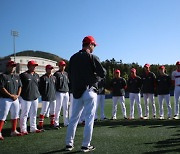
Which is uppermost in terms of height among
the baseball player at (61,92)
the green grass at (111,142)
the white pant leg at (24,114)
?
the baseball player at (61,92)

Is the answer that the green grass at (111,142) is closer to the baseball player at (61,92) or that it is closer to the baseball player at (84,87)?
the baseball player at (84,87)

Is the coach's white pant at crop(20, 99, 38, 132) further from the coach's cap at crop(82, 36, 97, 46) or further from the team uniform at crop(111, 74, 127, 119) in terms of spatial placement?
the team uniform at crop(111, 74, 127, 119)

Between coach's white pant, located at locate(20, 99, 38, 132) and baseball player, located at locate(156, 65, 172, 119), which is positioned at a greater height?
baseball player, located at locate(156, 65, 172, 119)

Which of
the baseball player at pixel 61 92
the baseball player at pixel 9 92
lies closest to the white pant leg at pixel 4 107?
the baseball player at pixel 9 92

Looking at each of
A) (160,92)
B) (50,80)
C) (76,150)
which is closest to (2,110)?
(50,80)

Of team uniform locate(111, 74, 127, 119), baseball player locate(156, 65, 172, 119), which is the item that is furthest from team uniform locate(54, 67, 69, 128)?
baseball player locate(156, 65, 172, 119)

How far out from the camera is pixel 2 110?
7.16 meters

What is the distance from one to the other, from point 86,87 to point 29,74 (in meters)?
3.34

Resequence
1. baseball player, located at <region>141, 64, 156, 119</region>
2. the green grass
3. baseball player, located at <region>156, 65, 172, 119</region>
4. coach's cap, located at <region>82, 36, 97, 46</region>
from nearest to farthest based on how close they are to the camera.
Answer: the green grass → coach's cap, located at <region>82, 36, 97, 46</region> → baseball player, located at <region>156, 65, 172, 119</region> → baseball player, located at <region>141, 64, 156, 119</region>

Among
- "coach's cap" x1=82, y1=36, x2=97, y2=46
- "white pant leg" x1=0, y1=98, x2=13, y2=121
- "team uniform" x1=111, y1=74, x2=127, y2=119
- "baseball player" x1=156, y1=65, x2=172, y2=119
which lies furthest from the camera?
"team uniform" x1=111, y1=74, x2=127, y2=119

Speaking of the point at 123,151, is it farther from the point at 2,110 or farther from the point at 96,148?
the point at 2,110

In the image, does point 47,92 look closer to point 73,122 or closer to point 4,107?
point 4,107

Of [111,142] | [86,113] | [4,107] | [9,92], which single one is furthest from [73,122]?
[9,92]

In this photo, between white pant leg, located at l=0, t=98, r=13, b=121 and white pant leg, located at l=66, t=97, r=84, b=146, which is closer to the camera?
white pant leg, located at l=66, t=97, r=84, b=146
